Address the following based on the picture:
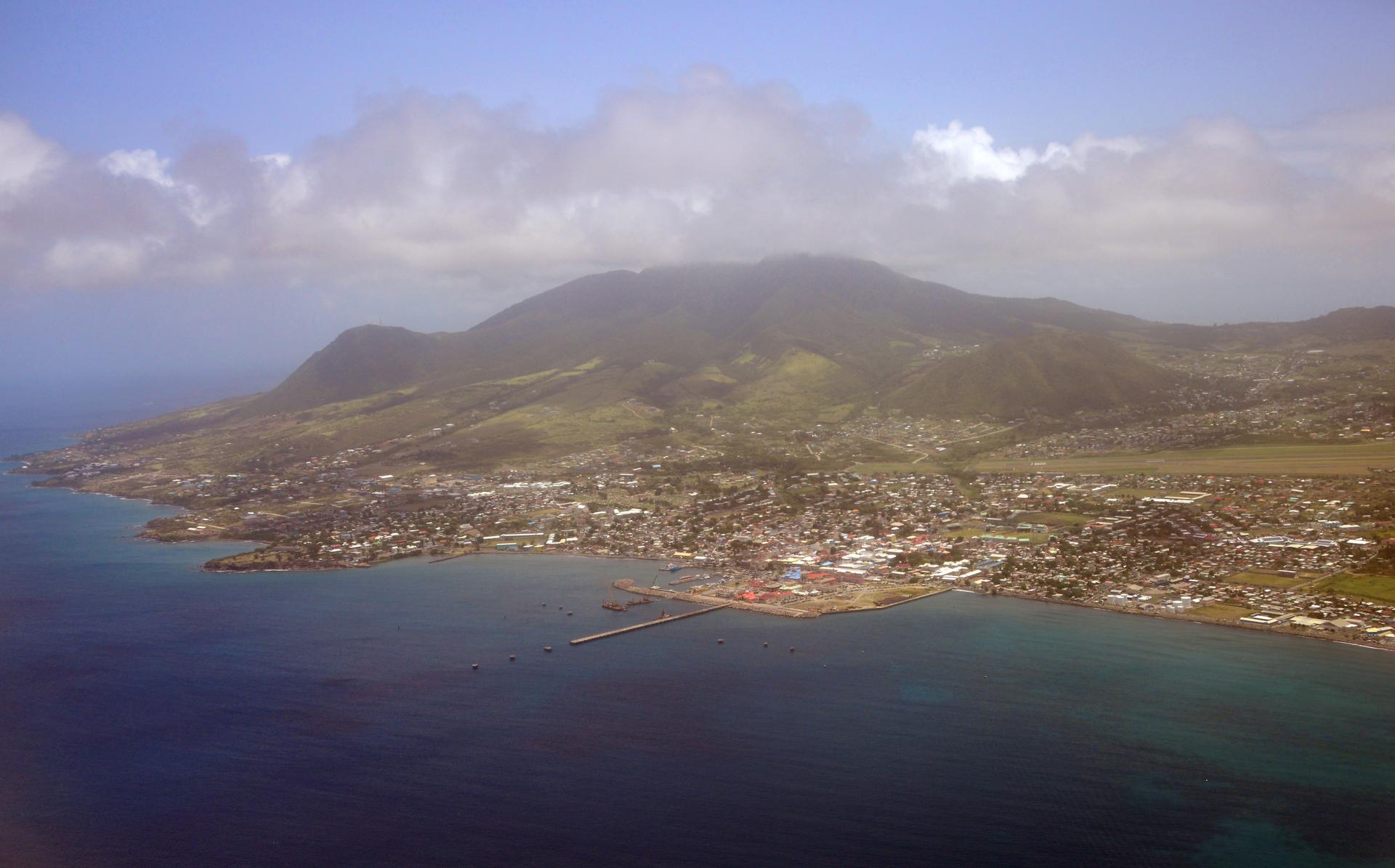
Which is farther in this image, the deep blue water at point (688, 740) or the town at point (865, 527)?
the town at point (865, 527)

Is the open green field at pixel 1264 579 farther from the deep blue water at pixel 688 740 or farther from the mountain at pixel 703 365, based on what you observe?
the mountain at pixel 703 365

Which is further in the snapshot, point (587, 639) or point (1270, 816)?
point (587, 639)

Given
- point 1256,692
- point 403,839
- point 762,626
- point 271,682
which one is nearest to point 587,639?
point 762,626

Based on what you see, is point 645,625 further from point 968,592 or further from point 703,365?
point 703,365

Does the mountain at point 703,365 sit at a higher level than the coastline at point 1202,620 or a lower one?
higher

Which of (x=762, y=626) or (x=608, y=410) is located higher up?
(x=608, y=410)

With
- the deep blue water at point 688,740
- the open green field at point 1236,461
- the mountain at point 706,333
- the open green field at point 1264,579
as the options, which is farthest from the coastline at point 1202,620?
the mountain at point 706,333

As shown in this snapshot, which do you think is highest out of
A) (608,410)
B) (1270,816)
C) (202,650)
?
(608,410)

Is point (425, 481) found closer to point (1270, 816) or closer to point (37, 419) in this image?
point (1270, 816)
